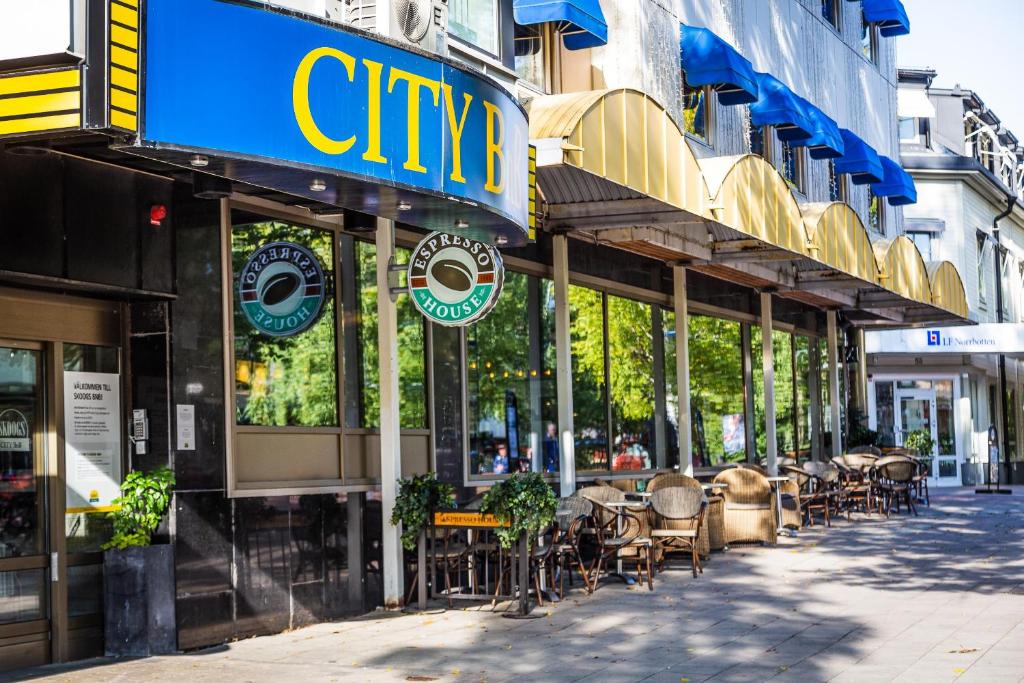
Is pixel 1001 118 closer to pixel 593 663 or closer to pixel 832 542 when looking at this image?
pixel 832 542

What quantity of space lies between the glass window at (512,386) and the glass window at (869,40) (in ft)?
47.8

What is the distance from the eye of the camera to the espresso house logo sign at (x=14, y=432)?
8906 millimetres

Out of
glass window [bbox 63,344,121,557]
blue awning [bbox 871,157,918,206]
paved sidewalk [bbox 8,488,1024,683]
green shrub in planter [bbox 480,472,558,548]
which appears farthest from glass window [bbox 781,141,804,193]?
glass window [bbox 63,344,121,557]

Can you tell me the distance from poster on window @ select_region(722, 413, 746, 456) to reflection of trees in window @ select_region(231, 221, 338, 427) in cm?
987

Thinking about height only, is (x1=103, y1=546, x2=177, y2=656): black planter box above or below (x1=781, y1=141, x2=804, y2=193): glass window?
below

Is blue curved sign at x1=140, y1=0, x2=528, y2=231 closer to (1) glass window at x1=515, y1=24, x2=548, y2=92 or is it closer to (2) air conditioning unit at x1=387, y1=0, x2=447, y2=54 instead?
(2) air conditioning unit at x1=387, y1=0, x2=447, y2=54

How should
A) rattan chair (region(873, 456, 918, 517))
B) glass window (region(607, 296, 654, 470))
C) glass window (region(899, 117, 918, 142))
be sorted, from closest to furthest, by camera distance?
glass window (region(607, 296, 654, 470)), rattan chair (region(873, 456, 918, 517)), glass window (region(899, 117, 918, 142))

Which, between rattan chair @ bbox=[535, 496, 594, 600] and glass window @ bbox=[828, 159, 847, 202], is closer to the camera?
rattan chair @ bbox=[535, 496, 594, 600]

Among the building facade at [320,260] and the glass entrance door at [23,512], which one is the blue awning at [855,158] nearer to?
the building facade at [320,260]

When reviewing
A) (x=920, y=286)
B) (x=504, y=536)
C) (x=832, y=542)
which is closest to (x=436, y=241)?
(x=504, y=536)

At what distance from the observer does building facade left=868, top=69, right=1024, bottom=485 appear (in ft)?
113

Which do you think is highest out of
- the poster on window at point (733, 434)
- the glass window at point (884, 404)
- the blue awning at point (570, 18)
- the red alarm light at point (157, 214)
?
the blue awning at point (570, 18)

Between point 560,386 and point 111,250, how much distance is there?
564 cm

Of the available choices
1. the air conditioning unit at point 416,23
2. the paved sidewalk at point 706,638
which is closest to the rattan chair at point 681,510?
the paved sidewalk at point 706,638
